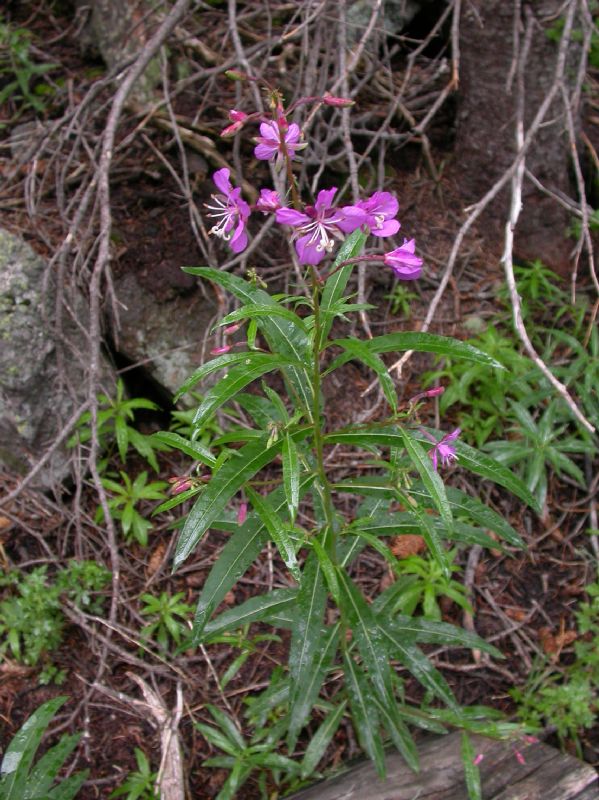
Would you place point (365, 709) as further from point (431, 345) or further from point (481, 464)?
point (431, 345)

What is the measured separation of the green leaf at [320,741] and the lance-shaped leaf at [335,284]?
1.40 metres

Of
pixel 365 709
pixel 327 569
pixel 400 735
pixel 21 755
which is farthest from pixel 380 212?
pixel 21 755

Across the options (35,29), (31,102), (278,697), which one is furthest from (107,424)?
(35,29)

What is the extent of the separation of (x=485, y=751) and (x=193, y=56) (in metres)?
3.48

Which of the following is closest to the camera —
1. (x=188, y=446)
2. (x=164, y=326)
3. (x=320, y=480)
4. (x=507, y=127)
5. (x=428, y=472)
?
(x=428, y=472)

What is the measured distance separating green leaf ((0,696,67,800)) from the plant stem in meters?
0.95

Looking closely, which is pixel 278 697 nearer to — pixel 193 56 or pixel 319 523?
pixel 319 523

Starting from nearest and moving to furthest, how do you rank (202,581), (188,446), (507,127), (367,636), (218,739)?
(188,446) → (367,636) → (218,739) → (202,581) → (507,127)

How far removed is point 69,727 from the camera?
2.60 metres

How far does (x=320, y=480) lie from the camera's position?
6.14 feet

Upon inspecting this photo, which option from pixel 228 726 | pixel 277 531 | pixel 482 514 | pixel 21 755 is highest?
pixel 277 531

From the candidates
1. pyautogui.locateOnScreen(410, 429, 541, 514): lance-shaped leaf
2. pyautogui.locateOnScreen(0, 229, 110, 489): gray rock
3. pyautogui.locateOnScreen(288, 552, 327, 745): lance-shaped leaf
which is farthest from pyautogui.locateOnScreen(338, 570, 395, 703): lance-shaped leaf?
pyautogui.locateOnScreen(0, 229, 110, 489): gray rock

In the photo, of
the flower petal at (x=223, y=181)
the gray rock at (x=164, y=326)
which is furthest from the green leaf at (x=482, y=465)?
the gray rock at (x=164, y=326)

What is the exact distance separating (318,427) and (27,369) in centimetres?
185
